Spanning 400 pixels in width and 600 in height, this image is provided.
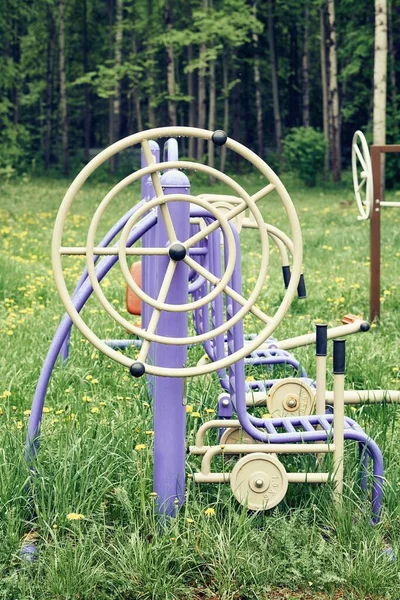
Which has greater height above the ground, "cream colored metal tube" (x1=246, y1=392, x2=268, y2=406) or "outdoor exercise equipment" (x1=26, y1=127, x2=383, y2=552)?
"outdoor exercise equipment" (x1=26, y1=127, x2=383, y2=552)

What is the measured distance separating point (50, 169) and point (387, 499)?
98.6 feet

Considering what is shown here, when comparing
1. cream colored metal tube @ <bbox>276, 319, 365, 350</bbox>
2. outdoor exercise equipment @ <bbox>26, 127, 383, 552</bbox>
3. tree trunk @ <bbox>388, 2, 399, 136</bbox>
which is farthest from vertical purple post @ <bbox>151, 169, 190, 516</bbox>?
tree trunk @ <bbox>388, 2, 399, 136</bbox>

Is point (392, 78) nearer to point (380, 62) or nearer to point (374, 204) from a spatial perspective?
point (380, 62)

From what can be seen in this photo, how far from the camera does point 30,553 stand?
2742 millimetres

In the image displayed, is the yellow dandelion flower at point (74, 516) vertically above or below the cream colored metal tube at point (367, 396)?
below

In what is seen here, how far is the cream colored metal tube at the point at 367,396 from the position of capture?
11.8 feet

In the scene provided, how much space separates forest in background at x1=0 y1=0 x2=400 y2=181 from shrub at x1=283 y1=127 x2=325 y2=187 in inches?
4.4

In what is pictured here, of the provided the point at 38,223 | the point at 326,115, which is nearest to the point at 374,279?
the point at 38,223

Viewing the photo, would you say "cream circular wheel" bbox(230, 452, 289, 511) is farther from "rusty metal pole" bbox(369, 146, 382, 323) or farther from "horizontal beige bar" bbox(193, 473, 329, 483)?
"rusty metal pole" bbox(369, 146, 382, 323)

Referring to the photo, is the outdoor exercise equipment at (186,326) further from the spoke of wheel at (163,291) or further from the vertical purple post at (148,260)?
the vertical purple post at (148,260)

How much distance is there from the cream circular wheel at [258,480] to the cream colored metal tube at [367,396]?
29.2 inches

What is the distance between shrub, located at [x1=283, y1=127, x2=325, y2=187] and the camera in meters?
21.6

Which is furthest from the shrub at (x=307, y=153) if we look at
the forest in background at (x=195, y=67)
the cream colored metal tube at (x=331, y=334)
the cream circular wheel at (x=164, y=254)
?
the cream circular wheel at (x=164, y=254)

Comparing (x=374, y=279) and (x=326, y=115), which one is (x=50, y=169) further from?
(x=374, y=279)
